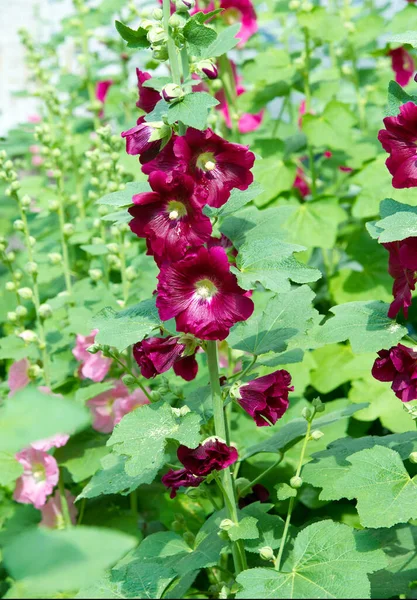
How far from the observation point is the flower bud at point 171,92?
1.17 m

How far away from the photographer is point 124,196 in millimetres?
1252

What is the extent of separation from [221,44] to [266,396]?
565 mm

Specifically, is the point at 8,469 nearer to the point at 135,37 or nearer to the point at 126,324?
the point at 126,324

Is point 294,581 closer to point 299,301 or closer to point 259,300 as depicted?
point 299,301

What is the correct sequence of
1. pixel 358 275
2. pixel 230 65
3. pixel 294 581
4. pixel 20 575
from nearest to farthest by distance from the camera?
→ pixel 20 575
pixel 294 581
pixel 358 275
pixel 230 65

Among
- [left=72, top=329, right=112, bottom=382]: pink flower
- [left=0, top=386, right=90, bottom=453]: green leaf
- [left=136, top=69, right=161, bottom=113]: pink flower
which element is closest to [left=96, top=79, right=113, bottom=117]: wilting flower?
[left=72, top=329, right=112, bottom=382]: pink flower

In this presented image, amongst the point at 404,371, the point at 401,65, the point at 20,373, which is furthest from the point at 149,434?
the point at 401,65

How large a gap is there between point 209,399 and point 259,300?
0.65m

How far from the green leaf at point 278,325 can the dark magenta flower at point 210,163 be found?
290mm

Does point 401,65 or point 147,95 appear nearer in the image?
point 147,95

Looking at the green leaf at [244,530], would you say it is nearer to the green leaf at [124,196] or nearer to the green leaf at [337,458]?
the green leaf at [337,458]

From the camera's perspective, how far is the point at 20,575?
458 millimetres

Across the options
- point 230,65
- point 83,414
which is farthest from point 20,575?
point 230,65

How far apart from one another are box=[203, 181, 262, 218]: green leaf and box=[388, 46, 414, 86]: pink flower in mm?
1421
